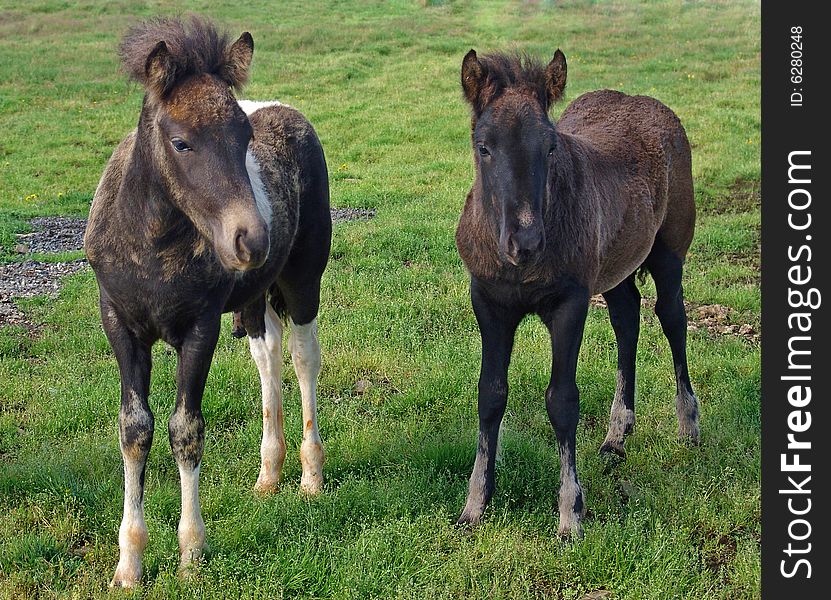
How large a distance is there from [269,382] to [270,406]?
0.15 m

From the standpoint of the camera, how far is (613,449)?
18.0ft

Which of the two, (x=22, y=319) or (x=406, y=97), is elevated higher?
(x=406, y=97)

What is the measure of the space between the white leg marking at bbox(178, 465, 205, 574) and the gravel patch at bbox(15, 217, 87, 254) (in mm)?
6715

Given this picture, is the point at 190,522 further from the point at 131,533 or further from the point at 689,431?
the point at 689,431

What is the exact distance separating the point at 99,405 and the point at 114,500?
133 cm

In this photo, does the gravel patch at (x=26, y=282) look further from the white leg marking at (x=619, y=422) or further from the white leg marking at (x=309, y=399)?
the white leg marking at (x=619, y=422)

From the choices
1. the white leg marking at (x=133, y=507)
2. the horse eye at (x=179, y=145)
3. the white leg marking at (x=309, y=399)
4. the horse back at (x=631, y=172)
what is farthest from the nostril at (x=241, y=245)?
the horse back at (x=631, y=172)

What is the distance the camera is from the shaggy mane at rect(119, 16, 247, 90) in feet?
12.5

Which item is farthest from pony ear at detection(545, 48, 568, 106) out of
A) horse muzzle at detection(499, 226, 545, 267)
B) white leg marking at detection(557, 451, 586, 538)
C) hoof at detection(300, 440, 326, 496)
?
hoof at detection(300, 440, 326, 496)

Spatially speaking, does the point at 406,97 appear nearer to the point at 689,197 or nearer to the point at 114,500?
the point at 689,197

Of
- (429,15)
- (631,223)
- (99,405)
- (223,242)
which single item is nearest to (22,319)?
Result: (99,405)

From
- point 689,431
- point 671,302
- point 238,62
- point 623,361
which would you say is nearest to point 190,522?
point 238,62
